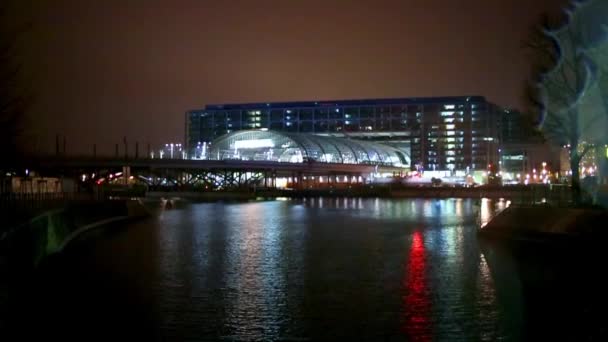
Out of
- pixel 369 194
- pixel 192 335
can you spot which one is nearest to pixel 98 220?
pixel 192 335

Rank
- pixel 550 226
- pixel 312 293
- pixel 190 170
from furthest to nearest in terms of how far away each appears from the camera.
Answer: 1. pixel 190 170
2. pixel 550 226
3. pixel 312 293

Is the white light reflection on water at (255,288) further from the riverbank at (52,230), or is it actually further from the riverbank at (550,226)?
the riverbank at (550,226)

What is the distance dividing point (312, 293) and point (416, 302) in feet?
10.1

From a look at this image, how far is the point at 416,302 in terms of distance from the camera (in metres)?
18.6

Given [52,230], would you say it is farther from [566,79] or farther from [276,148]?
[276,148]

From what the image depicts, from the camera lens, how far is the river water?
1555cm

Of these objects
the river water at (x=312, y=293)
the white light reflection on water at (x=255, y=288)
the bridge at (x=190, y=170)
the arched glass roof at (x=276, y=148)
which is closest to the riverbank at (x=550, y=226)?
the river water at (x=312, y=293)

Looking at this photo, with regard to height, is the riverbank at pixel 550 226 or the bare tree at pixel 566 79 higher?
the bare tree at pixel 566 79

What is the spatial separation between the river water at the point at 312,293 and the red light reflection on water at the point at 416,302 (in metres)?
0.03

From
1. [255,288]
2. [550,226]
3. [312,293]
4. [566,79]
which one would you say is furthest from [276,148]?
[312,293]

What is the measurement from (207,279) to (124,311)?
214 inches

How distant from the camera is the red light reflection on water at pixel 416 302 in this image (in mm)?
15312

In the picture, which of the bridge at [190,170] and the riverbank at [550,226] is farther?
the bridge at [190,170]

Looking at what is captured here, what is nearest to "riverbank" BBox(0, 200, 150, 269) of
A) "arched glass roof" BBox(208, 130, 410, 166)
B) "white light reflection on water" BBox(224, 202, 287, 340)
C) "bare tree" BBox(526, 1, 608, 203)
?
"white light reflection on water" BBox(224, 202, 287, 340)
